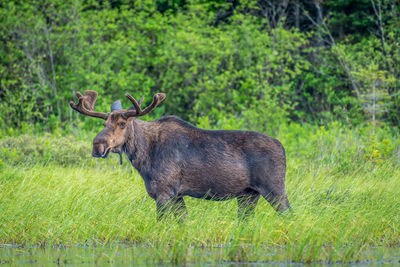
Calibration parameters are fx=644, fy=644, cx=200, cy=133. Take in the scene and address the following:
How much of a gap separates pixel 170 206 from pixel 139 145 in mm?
976

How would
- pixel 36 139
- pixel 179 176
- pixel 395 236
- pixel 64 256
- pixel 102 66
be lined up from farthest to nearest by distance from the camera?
pixel 102 66 → pixel 36 139 → pixel 179 176 → pixel 395 236 → pixel 64 256

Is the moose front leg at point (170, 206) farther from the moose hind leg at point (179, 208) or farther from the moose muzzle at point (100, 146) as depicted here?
the moose muzzle at point (100, 146)

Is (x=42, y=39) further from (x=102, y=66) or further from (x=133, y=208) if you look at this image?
(x=133, y=208)

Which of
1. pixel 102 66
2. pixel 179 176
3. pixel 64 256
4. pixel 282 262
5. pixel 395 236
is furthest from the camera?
pixel 102 66

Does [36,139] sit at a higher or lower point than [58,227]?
lower

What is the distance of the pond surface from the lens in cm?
627

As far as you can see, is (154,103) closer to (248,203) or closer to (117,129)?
(117,129)

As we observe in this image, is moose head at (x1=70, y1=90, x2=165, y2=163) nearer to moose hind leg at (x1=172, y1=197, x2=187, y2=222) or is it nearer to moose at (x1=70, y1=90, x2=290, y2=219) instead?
moose at (x1=70, y1=90, x2=290, y2=219)

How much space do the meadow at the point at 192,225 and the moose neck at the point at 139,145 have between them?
0.53 meters

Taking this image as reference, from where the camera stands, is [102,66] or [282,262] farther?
[102,66]

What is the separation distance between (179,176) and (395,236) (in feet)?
9.19

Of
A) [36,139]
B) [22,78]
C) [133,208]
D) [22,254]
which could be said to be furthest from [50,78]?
→ [22,254]

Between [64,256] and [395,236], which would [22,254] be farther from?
[395,236]

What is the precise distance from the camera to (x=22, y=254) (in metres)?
6.88
